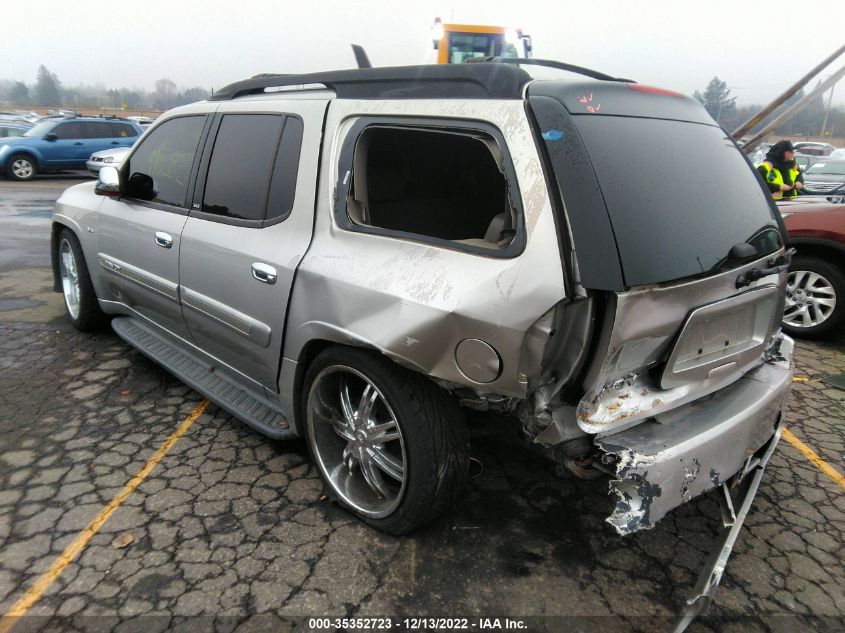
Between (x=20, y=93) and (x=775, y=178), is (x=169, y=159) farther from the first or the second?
(x=20, y=93)

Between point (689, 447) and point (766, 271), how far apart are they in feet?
2.82

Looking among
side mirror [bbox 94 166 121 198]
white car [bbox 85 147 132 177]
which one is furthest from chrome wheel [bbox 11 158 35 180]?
side mirror [bbox 94 166 121 198]

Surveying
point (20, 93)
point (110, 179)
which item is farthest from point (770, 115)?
point (20, 93)

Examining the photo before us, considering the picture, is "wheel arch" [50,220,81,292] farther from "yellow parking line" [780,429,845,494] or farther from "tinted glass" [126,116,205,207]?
"yellow parking line" [780,429,845,494]

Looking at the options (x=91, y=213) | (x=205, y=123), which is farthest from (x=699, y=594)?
(x=91, y=213)

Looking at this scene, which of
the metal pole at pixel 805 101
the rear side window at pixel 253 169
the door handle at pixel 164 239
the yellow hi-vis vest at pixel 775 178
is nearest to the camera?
the rear side window at pixel 253 169

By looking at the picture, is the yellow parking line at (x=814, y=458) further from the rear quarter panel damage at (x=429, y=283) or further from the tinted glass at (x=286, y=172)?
the tinted glass at (x=286, y=172)

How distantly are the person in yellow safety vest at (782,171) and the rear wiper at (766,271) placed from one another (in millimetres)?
5196

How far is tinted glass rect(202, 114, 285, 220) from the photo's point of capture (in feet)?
9.25

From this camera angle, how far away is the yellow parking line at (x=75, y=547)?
2.08m

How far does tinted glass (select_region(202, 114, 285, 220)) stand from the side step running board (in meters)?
0.95

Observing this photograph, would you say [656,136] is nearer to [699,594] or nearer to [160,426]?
[699,594]

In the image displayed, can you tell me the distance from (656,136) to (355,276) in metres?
1.29

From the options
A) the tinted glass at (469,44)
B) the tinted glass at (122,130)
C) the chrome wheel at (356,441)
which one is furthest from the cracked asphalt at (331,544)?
the tinted glass at (122,130)
